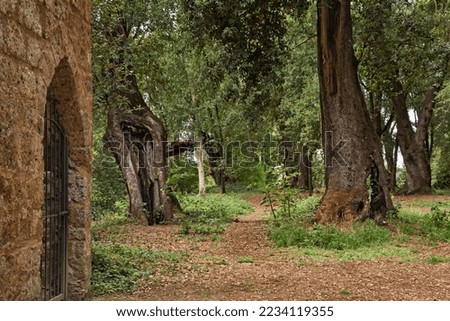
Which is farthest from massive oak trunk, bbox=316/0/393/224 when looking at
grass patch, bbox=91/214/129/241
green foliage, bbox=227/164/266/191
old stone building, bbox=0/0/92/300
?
green foliage, bbox=227/164/266/191

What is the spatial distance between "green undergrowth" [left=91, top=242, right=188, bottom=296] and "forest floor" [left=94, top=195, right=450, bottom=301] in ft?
0.56

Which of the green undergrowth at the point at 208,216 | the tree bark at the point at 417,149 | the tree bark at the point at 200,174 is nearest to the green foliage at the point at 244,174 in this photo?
the tree bark at the point at 200,174

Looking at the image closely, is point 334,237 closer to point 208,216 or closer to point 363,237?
point 363,237

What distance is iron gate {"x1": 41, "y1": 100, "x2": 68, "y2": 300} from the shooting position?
5.39 meters

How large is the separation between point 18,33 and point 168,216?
39.1 ft

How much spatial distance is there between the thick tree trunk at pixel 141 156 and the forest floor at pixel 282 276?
4072 millimetres

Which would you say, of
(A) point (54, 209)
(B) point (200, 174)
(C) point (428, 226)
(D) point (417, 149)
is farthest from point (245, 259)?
(B) point (200, 174)

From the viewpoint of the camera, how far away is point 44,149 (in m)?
5.40

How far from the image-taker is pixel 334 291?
6.93 metres

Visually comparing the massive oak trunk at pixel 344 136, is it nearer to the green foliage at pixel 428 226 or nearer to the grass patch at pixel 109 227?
the green foliage at pixel 428 226

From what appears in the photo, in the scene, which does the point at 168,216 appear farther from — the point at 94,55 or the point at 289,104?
the point at 289,104

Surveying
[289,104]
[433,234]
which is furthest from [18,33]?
[289,104]

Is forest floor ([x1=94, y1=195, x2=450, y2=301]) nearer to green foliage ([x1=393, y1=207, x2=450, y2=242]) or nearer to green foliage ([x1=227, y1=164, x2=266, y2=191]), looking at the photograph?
green foliage ([x1=393, y1=207, x2=450, y2=242])

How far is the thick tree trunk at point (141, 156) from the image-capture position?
1524 centimetres
